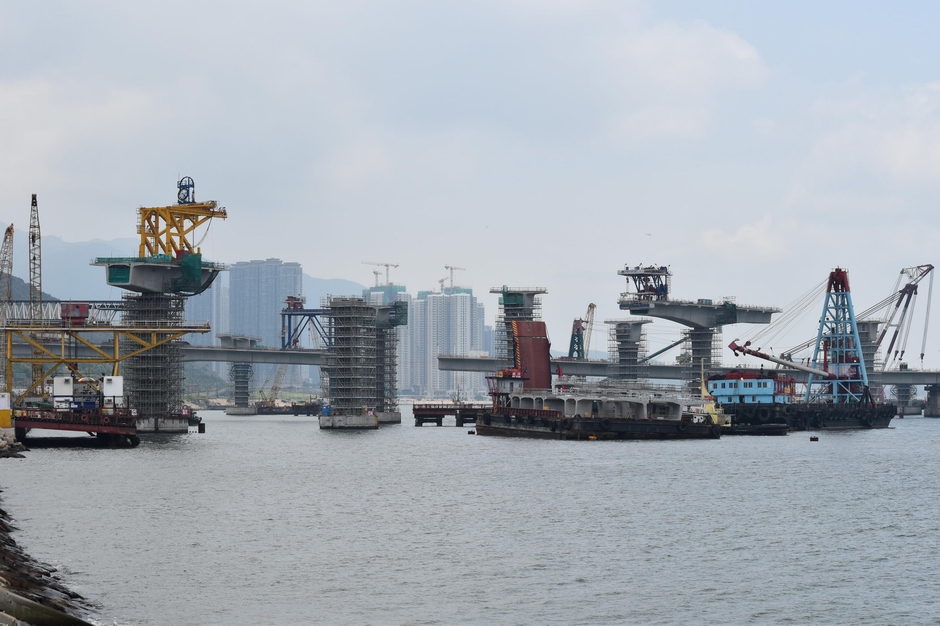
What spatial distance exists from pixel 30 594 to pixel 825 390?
518 feet

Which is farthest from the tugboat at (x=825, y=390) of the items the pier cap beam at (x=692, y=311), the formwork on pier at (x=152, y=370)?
the formwork on pier at (x=152, y=370)

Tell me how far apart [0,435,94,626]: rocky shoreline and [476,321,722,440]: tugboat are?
78.8 metres

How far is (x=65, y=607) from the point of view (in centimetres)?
3562

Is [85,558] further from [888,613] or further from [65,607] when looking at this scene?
[888,613]

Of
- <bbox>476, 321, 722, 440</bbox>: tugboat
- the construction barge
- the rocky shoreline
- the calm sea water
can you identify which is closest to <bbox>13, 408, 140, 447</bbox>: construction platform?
the construction barge

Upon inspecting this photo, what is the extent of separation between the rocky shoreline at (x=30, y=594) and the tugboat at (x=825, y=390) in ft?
368

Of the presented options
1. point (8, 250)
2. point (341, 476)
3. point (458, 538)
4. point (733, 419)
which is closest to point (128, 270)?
point (8, 250)

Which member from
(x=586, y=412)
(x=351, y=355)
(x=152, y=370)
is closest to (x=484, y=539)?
(x=586, y=412)

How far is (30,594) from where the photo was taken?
34375mm

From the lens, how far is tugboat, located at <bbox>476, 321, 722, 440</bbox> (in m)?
124

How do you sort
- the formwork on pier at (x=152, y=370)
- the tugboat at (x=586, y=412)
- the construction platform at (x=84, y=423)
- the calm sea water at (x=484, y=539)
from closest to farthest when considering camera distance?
the calm sea water at (x=484, y=539) → the construction platform at (x=84, y=423) → the tugboat at (x=586, y=412) → the formwork on pier at (x=152, y=370)

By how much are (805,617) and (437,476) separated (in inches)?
1805

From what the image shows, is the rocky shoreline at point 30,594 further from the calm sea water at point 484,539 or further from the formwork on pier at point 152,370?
the formwork on pier at point 152,370

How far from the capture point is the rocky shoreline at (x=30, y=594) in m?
30.1
